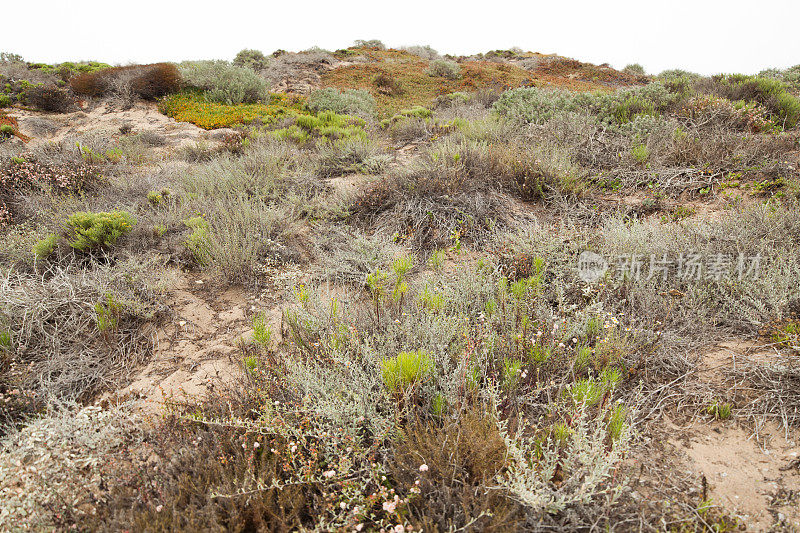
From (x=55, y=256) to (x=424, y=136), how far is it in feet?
22.0

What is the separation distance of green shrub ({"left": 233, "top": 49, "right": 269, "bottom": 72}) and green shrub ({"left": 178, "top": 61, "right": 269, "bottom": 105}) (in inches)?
177

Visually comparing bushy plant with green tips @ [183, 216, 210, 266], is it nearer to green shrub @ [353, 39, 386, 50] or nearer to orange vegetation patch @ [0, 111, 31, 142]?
orange vegetation patch @ [0, 111, 31, 142]

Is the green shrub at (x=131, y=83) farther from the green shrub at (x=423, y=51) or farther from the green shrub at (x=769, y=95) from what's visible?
the green shrub at (x=423, y=51)

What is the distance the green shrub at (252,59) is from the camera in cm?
1786

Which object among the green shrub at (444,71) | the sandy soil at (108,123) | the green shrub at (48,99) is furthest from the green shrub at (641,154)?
the green shrub at (48,99)

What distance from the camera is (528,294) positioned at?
3.04 meters

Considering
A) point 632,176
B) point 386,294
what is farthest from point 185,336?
point 632,176

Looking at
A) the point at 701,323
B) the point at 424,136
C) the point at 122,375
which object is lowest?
the point at 122,375

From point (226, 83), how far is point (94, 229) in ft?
36.8

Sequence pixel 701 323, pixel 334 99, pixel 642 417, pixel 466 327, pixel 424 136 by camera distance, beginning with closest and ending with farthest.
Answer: pixel 642 417 < pixel 466 327 < pixel 701 323 < pixel 424 136 < pixel 334 99

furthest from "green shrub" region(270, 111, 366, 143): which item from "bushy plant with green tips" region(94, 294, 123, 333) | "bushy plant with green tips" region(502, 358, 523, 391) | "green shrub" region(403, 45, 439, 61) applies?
"green shrub" region(403, 45, 439, 61)

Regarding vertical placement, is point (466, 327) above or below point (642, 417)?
above

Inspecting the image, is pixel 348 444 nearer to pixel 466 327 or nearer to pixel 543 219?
pixel 466 327

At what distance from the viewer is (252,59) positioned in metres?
18.1
